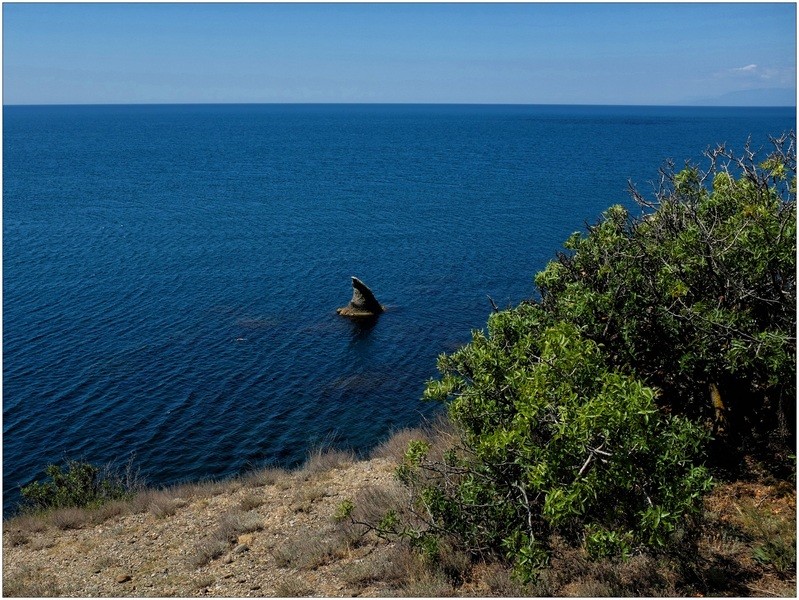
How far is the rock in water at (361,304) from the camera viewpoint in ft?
157

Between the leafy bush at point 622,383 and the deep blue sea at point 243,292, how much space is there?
17.3 metres

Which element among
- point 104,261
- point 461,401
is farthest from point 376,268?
point 461,401

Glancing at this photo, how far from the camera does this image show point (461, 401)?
508 inches

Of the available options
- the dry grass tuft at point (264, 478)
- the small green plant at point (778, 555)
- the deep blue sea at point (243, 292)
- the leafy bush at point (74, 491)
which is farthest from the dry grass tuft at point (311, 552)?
the deep blue sea at point (243, 292)

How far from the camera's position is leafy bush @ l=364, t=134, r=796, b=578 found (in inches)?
422

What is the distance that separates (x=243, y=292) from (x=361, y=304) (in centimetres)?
1010

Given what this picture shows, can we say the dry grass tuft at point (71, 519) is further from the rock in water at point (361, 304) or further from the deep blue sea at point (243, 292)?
the rock in water at point (361, 304)

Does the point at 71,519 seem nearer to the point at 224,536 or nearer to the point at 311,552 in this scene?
the point at 224,536

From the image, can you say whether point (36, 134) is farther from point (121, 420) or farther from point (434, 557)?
point (434, 557)

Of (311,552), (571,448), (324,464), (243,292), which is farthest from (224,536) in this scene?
(243,292)

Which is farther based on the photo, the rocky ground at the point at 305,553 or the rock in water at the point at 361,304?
the rock in water at the point at 361,304

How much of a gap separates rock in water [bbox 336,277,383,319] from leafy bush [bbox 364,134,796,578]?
1196 inches

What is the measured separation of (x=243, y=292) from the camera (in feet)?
172

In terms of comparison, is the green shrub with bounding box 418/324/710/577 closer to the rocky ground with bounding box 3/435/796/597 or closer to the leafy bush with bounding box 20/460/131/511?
the rocky ground with bounding box 3/435/796/597
